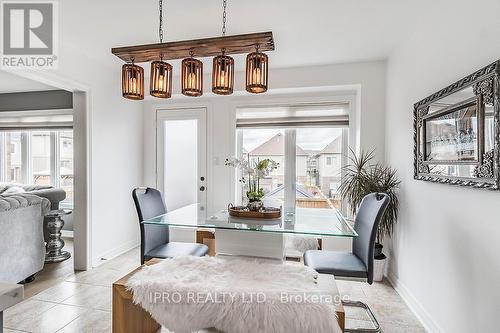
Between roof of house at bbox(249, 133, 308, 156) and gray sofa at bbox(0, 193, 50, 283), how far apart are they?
2.69 m

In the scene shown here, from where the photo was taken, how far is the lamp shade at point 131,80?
6.06 ft

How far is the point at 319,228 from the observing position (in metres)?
1.98

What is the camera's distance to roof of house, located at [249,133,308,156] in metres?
3.90

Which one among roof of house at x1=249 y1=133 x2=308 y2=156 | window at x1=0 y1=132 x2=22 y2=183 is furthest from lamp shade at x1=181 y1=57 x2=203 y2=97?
window at x1=0 y1=132 x2=22 y2=183

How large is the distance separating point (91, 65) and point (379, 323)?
12.7 feet

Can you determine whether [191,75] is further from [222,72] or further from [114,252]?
[114,252]

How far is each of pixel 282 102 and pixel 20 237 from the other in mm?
3309

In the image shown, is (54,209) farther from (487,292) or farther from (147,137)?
(487,292)

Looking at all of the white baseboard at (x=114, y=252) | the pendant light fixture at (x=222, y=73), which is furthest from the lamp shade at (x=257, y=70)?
the white baseboard at (x=114, y=252)

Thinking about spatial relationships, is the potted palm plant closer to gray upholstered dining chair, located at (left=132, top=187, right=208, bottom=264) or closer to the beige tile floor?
the beige tile floor

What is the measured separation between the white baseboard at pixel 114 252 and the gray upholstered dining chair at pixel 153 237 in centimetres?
123

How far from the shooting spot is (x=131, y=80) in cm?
185

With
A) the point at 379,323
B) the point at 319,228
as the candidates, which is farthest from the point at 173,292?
the point at 379,323

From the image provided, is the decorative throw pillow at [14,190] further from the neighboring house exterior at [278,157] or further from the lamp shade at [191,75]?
the lamp shade at [191,75]
